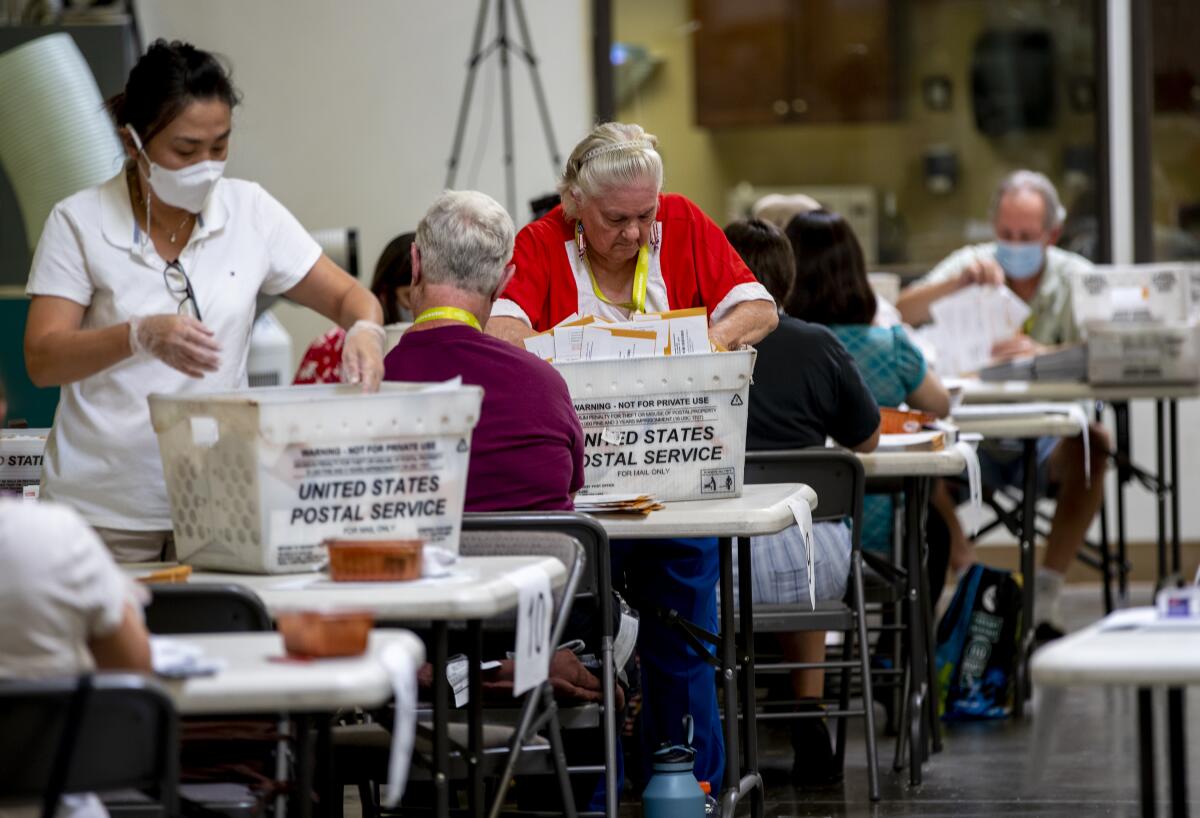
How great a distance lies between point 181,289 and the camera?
9.35ft

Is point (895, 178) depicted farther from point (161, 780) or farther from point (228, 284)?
point (161, 780)

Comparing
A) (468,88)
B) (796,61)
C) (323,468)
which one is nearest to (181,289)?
(323,468)

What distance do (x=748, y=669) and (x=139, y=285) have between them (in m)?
1.33

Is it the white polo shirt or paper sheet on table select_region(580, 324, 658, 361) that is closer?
the white polo shirt

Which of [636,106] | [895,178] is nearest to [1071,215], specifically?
[895,178]

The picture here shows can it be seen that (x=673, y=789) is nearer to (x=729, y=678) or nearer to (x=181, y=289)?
(x=729, y=678)

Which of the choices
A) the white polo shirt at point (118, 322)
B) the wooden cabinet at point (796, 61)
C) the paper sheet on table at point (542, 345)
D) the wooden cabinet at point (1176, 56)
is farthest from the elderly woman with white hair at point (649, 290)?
the wooden cabinet at point (1176, 56)

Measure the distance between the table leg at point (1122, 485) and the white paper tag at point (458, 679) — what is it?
379cm

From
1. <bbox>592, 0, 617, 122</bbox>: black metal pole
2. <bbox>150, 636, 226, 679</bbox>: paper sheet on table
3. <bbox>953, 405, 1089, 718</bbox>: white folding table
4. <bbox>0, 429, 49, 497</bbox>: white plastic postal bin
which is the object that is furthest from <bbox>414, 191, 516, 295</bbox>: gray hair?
<bbox>592, 0, 617, 122</bbox>: black metal pole

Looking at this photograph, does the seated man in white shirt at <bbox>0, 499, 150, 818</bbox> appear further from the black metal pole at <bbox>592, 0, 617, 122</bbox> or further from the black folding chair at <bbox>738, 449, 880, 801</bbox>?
the black metal pole at <bbox>592, 0, 617, 122</bbox>

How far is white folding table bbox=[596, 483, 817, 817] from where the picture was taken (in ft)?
9.53

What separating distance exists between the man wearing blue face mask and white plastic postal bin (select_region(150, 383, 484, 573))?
3.83 metres

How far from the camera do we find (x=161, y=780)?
5.80ft

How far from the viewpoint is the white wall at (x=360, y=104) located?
23.8ft
